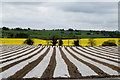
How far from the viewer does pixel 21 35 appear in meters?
57.2

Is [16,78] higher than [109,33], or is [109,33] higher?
[109,33]

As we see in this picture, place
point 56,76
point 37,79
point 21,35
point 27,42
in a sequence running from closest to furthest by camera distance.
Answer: point 37,79
point 56,76
point 27,42
point 21,35

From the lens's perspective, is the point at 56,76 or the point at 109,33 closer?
the point at 56,76

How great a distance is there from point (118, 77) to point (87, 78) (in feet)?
3.88

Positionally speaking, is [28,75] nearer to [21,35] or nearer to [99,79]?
[99,79]

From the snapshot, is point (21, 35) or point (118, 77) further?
point (21, 35)

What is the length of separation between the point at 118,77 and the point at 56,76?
2315mm

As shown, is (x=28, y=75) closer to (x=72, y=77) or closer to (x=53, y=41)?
(x=72, y=77)

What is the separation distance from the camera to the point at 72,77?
18.8 ft

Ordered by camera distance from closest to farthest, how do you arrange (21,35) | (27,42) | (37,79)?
(37,79)
(27,42)
(21,35)

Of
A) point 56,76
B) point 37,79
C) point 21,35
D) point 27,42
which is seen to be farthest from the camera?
point 21,35

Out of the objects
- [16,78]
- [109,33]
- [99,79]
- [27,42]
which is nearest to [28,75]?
[16,78]

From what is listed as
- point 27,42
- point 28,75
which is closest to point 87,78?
point 28,75

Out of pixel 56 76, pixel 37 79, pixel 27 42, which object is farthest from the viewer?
pixel 27 42
